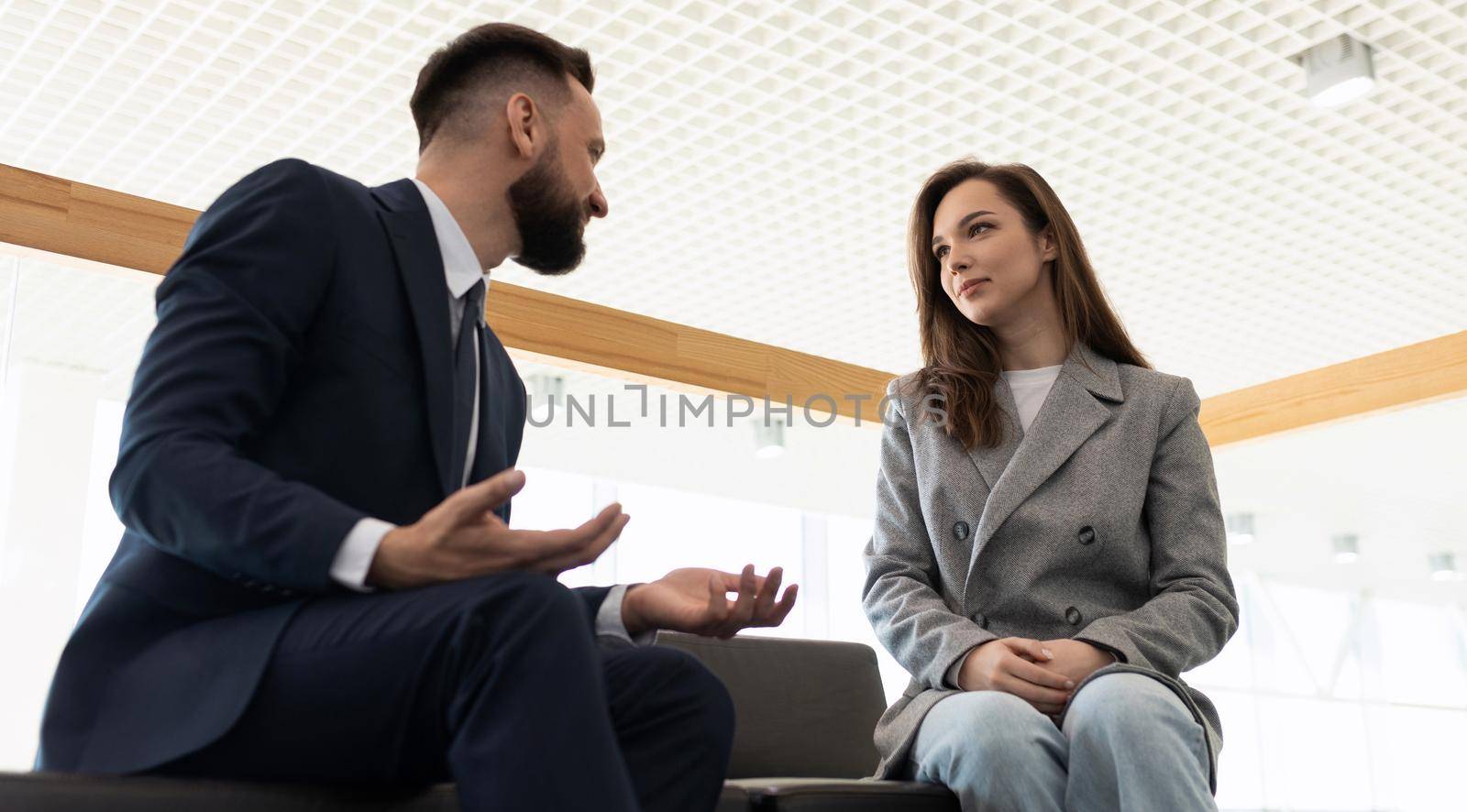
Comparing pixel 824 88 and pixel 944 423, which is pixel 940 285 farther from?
pixel 824 88

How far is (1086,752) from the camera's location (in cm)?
151

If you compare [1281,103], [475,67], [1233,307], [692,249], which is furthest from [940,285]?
[1233,307]

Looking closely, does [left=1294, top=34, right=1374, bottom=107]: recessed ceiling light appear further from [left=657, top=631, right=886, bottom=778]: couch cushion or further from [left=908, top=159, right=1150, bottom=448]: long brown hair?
[left=657, top=631, right=886, bottom=778]: couch cushion

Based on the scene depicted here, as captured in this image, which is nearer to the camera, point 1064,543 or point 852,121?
point 1064,543

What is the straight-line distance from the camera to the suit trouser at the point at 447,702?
923mm

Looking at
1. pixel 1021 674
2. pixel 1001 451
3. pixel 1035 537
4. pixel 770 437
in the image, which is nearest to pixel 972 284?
pixel 1001 451

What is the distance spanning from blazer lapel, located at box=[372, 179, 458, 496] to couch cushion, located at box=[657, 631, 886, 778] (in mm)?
1080

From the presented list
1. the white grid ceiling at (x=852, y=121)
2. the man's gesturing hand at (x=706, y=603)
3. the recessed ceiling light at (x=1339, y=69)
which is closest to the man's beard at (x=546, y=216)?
the man's gesturing hand at (x=706, y=603)

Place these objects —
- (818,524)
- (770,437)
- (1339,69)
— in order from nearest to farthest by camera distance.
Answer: (1339,69) < (770,437) < (818,524)

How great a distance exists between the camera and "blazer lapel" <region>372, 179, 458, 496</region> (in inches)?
46.3

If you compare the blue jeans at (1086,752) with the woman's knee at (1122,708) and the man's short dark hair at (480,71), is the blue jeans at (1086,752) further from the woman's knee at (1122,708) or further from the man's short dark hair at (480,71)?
the man's short dark hair at (480,71)

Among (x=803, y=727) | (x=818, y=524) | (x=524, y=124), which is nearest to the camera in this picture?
(x=524, y=124)

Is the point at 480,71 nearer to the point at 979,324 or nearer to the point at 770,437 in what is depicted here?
the point at 979,324

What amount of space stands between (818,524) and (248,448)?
688 centimetres
